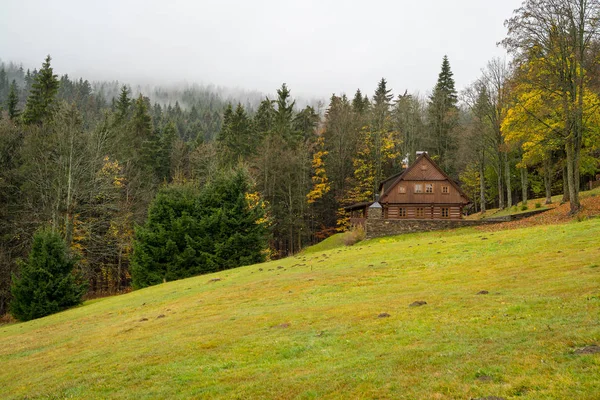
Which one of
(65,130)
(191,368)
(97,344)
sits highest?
(65,130)

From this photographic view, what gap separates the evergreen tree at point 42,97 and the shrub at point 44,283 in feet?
78.5

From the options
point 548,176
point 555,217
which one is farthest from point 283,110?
point 555,217

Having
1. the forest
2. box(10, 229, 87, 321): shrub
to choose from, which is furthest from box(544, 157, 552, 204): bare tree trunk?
box(10, 229, 87, 321): shrub

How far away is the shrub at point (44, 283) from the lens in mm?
29219

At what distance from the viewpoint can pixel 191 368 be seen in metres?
8.62

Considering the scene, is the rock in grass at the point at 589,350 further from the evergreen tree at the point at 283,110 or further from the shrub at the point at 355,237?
the evergreen tree at the point at 283,110

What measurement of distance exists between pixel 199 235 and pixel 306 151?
24966mm

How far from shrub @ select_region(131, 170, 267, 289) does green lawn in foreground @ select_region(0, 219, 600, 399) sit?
740 inches

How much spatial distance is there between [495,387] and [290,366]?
12.6 feet

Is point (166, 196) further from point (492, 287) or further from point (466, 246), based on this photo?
point (492, 287)

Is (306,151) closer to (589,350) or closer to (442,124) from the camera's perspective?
(442,124)

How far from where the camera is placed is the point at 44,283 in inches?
1158

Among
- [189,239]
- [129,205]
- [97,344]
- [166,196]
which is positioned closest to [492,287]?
[97,344]

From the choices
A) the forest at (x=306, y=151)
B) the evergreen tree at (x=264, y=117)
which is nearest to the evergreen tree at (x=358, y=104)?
the forest at (x=306, y=151)
